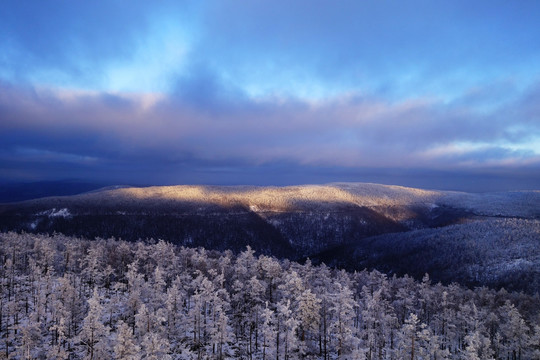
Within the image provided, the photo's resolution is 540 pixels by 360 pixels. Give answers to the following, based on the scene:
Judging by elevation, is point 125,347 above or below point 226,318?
above

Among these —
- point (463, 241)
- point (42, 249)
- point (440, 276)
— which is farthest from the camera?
point (463, 241)

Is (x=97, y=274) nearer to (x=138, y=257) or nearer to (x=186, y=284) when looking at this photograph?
(x=138, y=257)

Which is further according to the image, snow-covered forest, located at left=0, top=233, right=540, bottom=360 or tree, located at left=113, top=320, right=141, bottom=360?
snow-covered forest, located at left=0, top=233, right=540, bottom=360

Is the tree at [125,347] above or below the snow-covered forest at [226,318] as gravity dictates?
above

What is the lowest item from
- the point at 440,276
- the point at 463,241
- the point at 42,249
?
the point at 440,276

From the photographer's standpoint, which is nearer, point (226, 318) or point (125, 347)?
point (125, 347)

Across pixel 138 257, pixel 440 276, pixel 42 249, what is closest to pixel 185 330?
pixel 138 257

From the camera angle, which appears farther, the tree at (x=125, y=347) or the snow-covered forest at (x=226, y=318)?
the snow-covered forest at (x=226, y=318)

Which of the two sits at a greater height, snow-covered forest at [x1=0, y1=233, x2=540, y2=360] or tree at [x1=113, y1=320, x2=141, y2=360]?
tree at [x1=113, y1=320, x2=141, y2=360]
